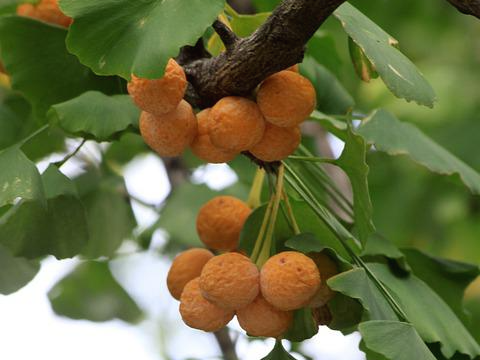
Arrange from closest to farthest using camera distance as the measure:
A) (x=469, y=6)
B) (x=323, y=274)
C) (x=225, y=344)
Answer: (x=469, y=6) < (x=323, y=274) < (x=225, y=344)

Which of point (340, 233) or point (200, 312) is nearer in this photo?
point (200, 312)

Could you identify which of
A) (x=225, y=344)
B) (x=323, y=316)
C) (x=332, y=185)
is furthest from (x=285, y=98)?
(x=225, y=344)

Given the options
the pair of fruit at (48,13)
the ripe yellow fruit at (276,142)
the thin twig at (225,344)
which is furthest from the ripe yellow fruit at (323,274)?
the thin twig at (225,344)

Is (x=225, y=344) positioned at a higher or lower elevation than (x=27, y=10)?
lower

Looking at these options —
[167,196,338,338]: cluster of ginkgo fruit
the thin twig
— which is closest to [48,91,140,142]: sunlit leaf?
[167,196,338,338]: cluster of ginkgo fruit

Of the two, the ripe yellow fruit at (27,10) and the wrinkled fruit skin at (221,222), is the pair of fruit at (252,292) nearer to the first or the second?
the wrinkled fruit skin at (221,222)

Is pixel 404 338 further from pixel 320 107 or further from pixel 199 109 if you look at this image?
pixel 320 107

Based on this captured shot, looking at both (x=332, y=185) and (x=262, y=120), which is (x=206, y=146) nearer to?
(x=262, y=120)
